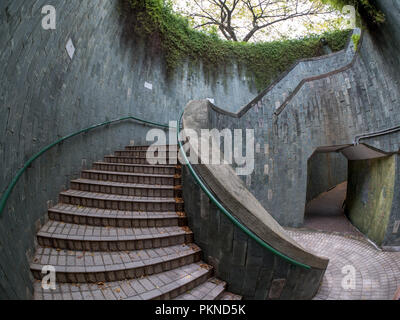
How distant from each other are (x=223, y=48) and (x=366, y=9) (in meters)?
5.99

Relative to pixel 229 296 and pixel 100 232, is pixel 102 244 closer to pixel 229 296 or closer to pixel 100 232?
pixel 100 232

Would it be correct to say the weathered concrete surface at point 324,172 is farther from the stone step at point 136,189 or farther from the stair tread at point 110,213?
the stair tread at point 110,213

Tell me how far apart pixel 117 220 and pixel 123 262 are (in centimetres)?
73

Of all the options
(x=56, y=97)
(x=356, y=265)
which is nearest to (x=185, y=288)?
(x=56, y=97)

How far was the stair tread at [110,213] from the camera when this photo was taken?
126 inches

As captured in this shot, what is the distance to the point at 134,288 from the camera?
2359 millimetres

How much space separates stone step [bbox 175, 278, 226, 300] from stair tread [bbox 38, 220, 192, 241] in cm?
72

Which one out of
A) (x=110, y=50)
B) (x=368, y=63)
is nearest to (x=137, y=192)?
(x=110, y=50)

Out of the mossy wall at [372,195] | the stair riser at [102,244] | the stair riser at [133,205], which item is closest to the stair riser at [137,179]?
the stair riser at [133,205]

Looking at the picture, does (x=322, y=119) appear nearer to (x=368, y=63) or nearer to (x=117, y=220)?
(x=368, y=63)

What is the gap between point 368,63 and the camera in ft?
22.2

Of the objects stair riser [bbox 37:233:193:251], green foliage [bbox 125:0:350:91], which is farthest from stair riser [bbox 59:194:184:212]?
green foliage [bbox 125:0:350:91]

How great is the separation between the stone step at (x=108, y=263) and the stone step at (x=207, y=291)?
0.35 metres

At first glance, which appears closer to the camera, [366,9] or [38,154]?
[38,154]
